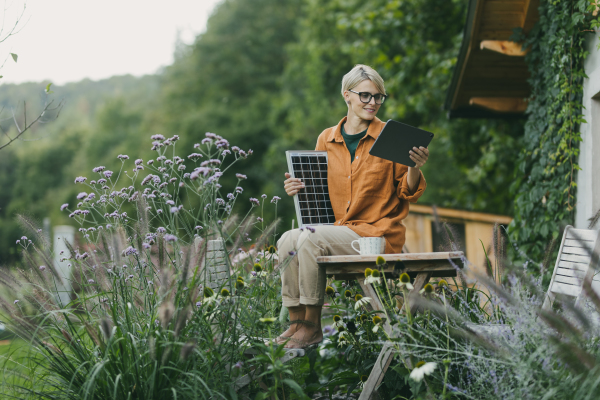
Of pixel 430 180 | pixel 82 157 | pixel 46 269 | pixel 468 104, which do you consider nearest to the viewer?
pixel 46 269

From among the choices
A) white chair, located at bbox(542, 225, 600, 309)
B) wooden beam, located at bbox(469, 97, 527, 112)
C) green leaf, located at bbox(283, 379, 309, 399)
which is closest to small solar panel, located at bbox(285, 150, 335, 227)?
green leaf, located at bbox(283, 379, 309, 399)

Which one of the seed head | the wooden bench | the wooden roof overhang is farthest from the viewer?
the wooden roof overhang

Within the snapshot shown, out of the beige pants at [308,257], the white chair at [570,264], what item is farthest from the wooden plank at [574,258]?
the beige pants at [308,257]

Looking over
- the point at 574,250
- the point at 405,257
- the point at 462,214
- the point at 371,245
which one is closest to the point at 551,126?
the point at 574,250

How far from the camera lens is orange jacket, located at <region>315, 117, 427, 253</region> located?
9.16ft

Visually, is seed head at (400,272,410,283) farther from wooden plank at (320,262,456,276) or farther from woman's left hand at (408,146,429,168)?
woman's left hand at (408,146,429,168)

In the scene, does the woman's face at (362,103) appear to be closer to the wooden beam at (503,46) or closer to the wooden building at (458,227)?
the wooden beam at (503,46)

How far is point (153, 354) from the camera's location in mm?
1868

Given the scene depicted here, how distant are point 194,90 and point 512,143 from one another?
19.4 m

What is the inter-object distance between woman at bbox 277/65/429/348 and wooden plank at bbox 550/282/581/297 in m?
0.88

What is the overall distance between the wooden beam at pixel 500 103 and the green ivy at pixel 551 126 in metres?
1.61

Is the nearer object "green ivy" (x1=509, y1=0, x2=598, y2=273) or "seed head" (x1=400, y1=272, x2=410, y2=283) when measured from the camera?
"seed head" (x1=400, y1=272, x2=410, y2=283)

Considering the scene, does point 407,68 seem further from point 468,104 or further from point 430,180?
point 430,180

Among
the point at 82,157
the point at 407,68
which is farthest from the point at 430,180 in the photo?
the point at 82,157
